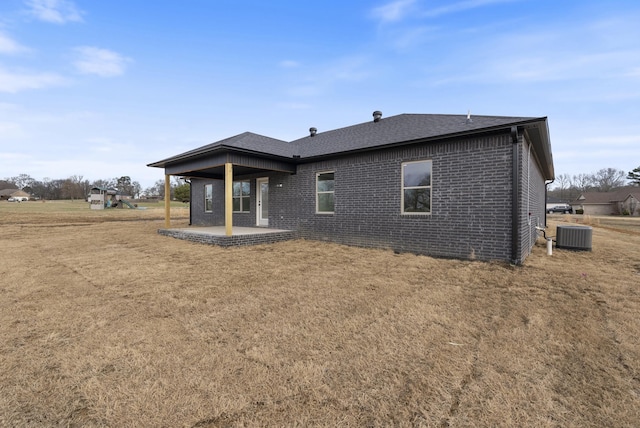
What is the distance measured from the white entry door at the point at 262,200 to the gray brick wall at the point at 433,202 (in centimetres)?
152

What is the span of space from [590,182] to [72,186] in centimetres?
13036

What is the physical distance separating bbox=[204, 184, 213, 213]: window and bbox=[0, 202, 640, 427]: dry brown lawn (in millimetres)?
9971

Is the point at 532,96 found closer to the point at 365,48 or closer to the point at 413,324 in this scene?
the point at 365,48

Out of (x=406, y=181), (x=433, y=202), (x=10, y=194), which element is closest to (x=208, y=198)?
(x=406, y=181)

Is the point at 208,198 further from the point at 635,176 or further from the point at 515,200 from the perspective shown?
the point at 635,176

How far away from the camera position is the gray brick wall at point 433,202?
616 centimetres

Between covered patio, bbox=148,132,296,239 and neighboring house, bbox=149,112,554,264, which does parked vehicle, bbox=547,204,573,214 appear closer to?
neighboring house, bbox=149,112,554,264

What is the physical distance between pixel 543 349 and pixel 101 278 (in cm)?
660

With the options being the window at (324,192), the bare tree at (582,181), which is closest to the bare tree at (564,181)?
the bare tree at (582,181)

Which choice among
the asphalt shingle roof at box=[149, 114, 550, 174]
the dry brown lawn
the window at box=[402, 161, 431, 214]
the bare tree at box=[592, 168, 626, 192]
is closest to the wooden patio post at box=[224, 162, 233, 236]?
the asphalt shingle roof at box=[149, 114, 550, 174]

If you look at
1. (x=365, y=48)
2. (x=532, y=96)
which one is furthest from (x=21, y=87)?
(x=532, y=96)

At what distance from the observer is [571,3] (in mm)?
7691

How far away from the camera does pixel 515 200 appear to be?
581 centimetres

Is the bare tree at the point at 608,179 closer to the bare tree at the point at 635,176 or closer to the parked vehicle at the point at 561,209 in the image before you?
the bare tree at the point at 635,176
